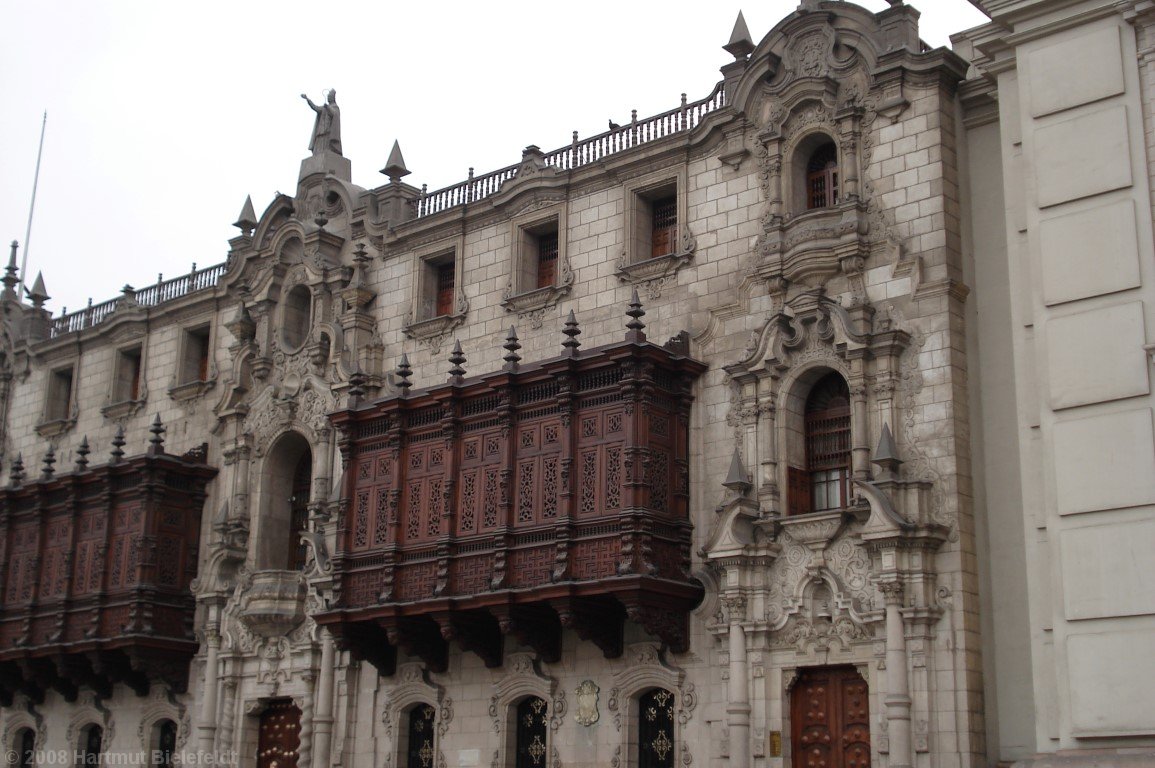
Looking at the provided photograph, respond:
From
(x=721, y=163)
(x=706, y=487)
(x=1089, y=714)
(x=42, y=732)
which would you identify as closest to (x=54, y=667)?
(x=42, y=732)

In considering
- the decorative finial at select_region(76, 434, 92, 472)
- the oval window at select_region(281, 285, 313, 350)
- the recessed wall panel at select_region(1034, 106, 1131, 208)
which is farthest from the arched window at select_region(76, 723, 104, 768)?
the recessed wall panel at select_region(1034, 106, 1131, 208)

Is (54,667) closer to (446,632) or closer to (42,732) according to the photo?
(42,732)

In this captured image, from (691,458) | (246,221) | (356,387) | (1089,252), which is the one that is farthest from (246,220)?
(1089,252)

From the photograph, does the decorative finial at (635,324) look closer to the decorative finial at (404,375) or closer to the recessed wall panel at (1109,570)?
the decorative finial at (404,375)

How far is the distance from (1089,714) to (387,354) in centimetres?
1709

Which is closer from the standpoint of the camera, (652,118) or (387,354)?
(652,118)

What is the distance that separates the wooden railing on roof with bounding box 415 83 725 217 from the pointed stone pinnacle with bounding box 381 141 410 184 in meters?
0.69

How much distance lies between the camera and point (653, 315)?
2628 centimetres

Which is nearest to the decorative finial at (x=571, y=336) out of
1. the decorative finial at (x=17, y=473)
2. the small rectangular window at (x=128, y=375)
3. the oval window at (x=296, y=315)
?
the oval window at (x=296, y=315)

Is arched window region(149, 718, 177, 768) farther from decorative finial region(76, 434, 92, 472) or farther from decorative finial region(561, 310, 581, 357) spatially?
decorative finial region(561, 310, 581, 357)

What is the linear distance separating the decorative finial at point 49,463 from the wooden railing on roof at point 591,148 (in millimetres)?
11094

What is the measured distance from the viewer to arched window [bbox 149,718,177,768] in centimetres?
3172

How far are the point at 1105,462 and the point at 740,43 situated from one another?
36.8ft

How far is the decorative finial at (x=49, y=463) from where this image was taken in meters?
34.6
